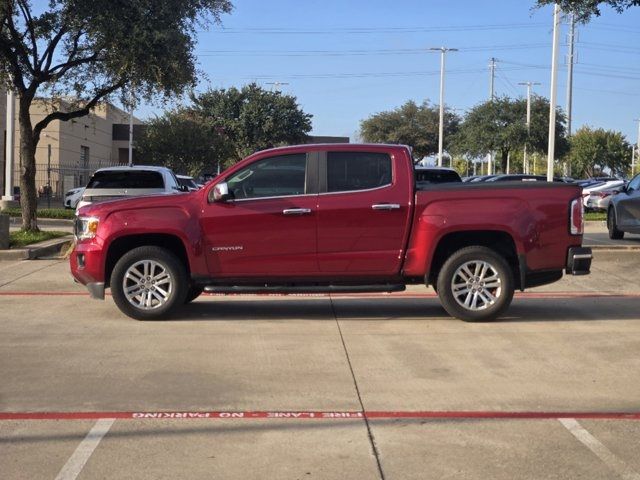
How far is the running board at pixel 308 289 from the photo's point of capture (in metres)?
8.90

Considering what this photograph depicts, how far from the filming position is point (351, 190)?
888cm

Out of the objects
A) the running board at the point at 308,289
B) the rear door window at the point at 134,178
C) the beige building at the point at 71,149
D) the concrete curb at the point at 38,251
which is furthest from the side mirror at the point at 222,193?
the beige building at the point at 71,149

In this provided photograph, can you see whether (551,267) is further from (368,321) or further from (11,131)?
(11,131)

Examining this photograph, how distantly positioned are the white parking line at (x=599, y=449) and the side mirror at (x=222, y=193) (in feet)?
14.9

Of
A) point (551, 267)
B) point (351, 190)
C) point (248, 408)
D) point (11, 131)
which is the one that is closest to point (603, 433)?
point (248, 408)

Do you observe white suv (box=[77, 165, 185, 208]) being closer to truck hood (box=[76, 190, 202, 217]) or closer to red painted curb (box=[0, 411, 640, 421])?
truck hood (box=[76, 190, 202, 217])

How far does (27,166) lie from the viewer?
17578mm

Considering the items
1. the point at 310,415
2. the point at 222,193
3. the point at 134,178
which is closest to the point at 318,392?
the point at 310,415

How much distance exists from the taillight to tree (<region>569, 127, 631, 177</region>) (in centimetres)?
8282

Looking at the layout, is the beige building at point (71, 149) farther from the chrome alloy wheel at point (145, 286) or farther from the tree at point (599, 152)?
A: the tree at point (599, 152)

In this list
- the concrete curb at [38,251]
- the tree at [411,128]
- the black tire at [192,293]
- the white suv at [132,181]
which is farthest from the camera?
the tree at [411,128]

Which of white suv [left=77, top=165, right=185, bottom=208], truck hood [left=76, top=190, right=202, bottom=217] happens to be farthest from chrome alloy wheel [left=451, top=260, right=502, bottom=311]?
white suv [left=77, top=165, right=185, bottom=208]

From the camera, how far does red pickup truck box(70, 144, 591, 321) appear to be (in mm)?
8758

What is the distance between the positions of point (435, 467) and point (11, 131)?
2609 cm
